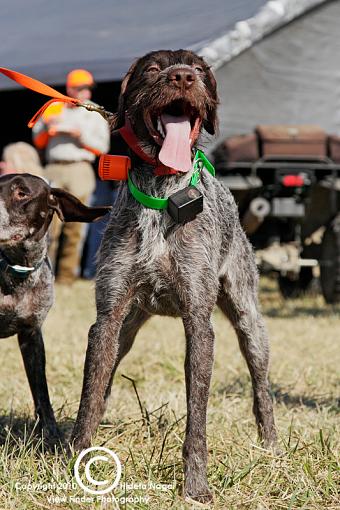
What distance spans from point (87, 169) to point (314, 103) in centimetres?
319

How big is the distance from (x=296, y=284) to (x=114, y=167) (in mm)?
6905

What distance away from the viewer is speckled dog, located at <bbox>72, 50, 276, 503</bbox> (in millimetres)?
3258

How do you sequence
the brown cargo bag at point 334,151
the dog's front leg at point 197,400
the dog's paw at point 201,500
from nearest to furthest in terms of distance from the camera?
1. the dog's paw at point 201,500
2. the dog's front leg at point 197,400
3. the brown cargo bag at point 334,151

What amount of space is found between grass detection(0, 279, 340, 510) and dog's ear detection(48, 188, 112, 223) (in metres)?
0.87

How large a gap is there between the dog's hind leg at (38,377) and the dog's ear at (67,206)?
1.90 feet

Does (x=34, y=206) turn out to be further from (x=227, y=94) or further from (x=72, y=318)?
(x=227, y=94)

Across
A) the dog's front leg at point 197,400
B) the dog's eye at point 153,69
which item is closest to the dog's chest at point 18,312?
the dog's front leg at point 197,400

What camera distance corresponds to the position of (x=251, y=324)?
411cm

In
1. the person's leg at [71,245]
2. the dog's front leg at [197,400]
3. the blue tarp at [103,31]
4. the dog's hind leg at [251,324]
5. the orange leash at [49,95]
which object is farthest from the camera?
the blue tarp at [103,31]

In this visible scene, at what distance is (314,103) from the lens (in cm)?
1136

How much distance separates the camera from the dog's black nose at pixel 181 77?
319cm

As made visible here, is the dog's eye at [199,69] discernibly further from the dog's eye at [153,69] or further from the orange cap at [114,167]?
the orange cap at [114,167]

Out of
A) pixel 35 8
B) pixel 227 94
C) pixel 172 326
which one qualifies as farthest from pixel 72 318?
pixel 35 8

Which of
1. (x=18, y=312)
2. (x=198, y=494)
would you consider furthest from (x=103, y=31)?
(x=198, y=494)
